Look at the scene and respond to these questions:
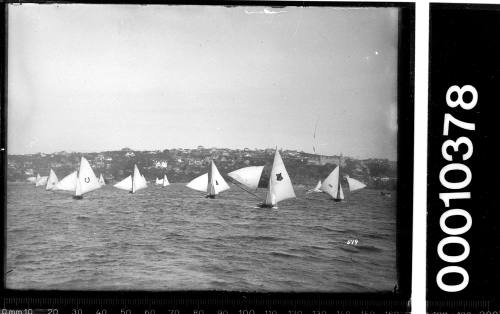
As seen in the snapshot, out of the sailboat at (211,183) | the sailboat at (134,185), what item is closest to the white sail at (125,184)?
the sailboat at (134,185)

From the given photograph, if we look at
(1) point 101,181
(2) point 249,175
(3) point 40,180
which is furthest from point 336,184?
(3) point 40,180

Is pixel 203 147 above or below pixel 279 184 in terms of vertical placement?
above

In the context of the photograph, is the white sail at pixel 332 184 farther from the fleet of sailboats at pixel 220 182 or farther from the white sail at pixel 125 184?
the white sail at pixel 125 184

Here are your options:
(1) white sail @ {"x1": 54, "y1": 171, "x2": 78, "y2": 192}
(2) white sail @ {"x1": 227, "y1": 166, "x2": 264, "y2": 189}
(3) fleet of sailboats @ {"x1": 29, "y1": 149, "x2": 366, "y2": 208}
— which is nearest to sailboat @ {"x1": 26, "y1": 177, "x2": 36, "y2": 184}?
(3) fleet of sailboats @ {"x1": 29, "y1": 149, "x2": 366, "y2": 208}

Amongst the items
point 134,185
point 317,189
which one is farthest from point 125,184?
point 317,189

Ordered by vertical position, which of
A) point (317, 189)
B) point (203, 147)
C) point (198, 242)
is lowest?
point (198, 242)

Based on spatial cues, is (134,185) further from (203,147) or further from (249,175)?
(249,175)
